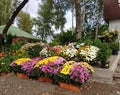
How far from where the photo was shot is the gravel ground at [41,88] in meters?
6.19

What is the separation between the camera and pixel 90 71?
7.02 meters

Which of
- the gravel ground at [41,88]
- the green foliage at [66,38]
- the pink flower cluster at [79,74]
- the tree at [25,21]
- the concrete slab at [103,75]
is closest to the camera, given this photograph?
the gravel ground at [41,88]

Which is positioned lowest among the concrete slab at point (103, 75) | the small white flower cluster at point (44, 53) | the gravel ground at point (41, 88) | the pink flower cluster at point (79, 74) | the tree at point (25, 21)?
the gravel ground at point (41, 88)

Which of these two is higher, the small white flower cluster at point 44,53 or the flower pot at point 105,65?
the small white flower cluster at point 44,53

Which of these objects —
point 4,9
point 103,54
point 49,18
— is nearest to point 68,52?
point 103,54

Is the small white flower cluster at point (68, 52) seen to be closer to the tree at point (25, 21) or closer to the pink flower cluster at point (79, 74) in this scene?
the pink flower cluster at point (79, 74)

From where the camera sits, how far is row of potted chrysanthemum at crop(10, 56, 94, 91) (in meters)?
6.44

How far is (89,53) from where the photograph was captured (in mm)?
8141

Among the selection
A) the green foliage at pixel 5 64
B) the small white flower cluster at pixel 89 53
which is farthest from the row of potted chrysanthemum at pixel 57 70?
the small white flower cluster at pixel 89 53

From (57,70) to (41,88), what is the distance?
0.76 metres

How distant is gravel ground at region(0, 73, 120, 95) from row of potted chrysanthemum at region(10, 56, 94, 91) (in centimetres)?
29

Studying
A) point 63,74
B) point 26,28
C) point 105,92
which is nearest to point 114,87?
point 105,92

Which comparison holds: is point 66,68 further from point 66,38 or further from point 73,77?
point 66,38

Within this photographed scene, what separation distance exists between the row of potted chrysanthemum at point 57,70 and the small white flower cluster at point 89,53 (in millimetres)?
936
